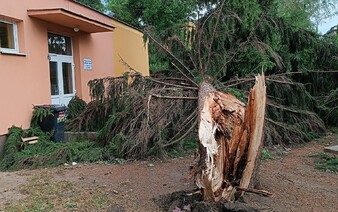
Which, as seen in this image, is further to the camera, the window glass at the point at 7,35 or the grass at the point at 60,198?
the window glass at the point at 7,35

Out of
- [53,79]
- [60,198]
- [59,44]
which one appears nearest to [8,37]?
[53,79]

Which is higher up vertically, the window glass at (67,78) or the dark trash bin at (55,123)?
the window glass at (67,78)

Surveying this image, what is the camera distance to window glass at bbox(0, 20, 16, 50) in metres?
7.29

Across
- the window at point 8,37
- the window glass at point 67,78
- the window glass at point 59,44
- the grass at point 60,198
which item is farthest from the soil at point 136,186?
the window glass at point 59,44

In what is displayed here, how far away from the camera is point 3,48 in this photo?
716 cm

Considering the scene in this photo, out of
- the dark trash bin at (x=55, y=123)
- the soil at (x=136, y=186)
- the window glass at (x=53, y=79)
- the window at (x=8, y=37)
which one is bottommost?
the soil at (x=136, y=186)

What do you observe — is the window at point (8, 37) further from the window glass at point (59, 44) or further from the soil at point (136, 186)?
the soil at point (136, 186)

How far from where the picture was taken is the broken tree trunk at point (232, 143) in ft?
11.5

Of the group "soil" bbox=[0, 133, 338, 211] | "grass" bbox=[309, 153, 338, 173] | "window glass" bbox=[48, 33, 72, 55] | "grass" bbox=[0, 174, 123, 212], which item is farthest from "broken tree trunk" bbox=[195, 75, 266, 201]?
"window glass" bbox=[48, 33, 72, 55]

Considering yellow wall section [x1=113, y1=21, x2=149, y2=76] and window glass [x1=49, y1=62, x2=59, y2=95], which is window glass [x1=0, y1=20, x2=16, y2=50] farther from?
yellow wall section [x1=113, y1=21, x2=149, y2=76]

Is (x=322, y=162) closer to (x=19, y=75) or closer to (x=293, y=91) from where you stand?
(x=293, y=91)

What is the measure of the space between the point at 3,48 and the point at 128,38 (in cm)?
700

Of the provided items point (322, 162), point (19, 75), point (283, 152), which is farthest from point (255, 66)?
point (19, 75)

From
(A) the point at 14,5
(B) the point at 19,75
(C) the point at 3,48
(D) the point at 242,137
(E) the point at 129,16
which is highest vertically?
(E) the point at 129,16
